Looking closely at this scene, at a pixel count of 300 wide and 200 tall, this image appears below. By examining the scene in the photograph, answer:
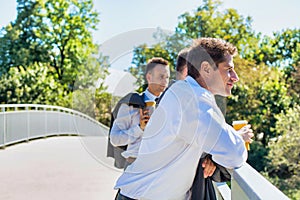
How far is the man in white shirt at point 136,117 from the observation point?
3.17 metres

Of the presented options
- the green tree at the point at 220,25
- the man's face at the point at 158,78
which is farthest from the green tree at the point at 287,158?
the man's face at the point at 158,78

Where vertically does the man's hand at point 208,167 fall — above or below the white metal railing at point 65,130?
above

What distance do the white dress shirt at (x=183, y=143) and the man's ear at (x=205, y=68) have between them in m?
0.06

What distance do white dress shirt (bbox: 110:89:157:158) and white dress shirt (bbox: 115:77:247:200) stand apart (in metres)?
1.19

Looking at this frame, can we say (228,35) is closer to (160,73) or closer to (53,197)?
(53,197)

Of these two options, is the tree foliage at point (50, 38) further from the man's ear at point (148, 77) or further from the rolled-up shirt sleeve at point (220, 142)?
the rolled-up shirt sleeve at point (220, 142)

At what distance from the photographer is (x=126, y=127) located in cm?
324

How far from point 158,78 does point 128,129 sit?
1.33ft

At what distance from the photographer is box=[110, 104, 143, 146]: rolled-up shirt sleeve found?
3.17 m

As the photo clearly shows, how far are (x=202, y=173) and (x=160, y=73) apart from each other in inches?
56.7

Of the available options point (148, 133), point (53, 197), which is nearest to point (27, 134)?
point (53, 197)

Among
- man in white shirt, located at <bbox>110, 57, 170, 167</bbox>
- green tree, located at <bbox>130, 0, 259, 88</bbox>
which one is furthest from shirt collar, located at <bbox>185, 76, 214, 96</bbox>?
green tree, located at <bbox>130, 0, 259, 88</bbox>

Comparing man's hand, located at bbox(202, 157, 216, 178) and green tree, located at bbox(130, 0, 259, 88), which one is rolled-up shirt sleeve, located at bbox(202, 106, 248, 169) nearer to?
man's hand, located at bbox(202, 157, 216, 178)

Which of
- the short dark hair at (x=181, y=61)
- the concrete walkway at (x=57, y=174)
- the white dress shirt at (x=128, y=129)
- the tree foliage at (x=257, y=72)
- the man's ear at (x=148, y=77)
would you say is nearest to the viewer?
the short dark hair at (x=181, y=61)
